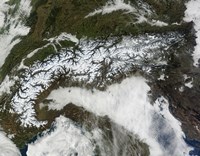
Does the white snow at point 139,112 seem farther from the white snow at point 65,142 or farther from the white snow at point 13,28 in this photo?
the white snow at point 13,28

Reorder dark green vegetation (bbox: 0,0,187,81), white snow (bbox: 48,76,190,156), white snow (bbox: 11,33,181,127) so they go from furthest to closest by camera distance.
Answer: dark green vegetation (bbox: 0,0,187,81)
white snow (bbox: 11,33,181,127)
white snow (bbox: 48,76,190,156)

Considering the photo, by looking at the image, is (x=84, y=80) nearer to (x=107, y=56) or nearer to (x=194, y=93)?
(x=107, y=56)

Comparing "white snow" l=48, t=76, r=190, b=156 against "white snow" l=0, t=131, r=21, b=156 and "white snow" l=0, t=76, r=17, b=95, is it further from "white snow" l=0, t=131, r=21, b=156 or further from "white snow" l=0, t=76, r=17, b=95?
"white snow" l=0, t=131, r=21, b=156

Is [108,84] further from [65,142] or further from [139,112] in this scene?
[65,142]

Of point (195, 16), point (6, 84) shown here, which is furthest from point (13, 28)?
point (195, 16)

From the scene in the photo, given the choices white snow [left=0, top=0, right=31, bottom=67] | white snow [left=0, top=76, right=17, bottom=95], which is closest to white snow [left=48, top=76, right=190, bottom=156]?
white snow [left=0, top=76, right=17, bottom=95]

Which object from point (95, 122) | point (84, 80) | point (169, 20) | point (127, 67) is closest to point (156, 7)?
point (169, 20)

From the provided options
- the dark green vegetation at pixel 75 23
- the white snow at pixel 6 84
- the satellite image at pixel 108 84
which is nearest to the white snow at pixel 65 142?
the satellite image at pixel 108 84
